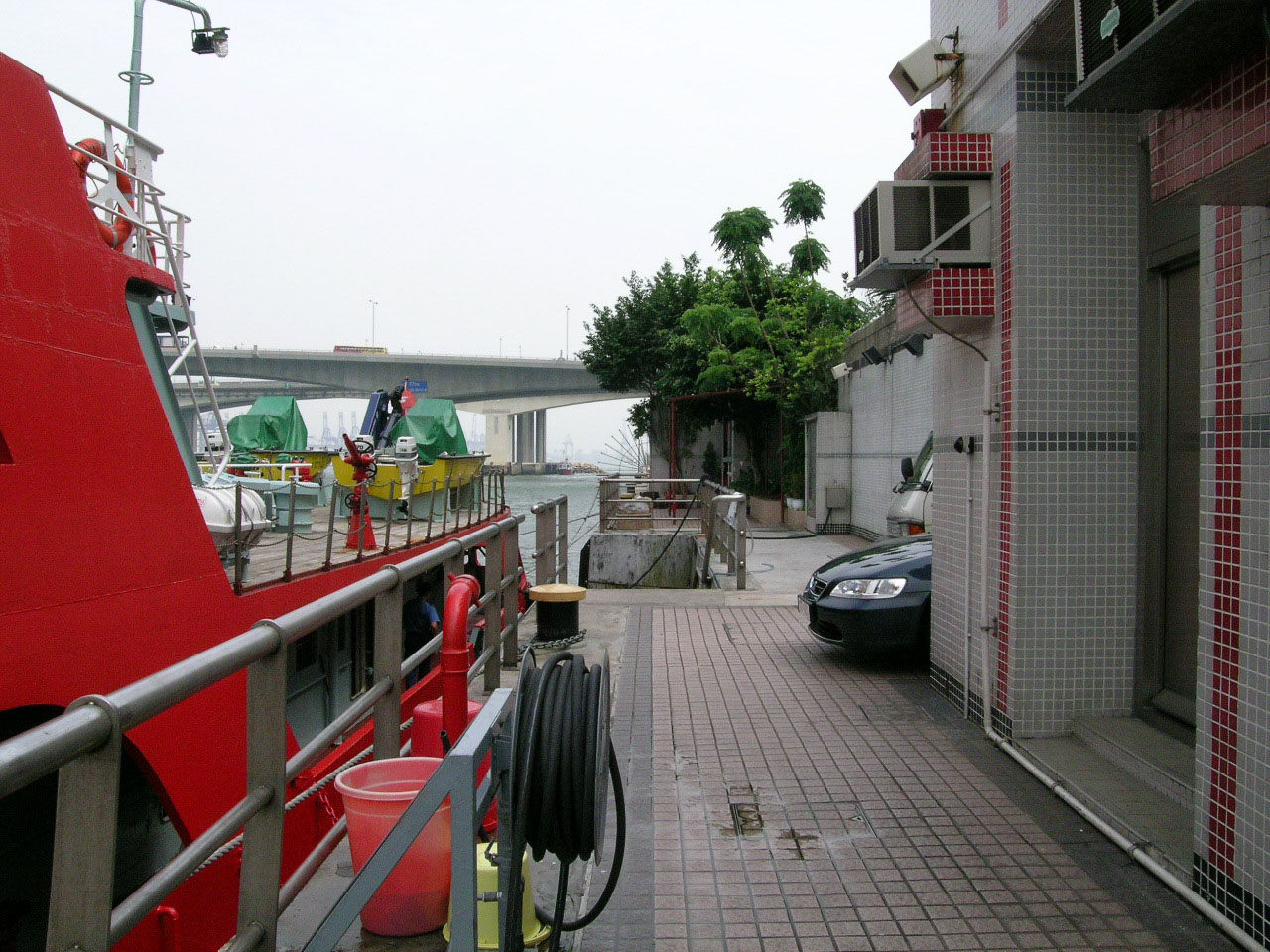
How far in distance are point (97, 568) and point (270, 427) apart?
14.5 m

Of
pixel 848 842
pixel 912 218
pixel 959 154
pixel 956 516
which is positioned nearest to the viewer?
pixel 848 842

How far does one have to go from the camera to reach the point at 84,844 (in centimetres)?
184

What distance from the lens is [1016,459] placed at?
5.57 m

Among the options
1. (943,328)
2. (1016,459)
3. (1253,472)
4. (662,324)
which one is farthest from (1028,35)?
(662,324)

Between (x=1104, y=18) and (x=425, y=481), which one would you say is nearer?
(x=1104, y=18)

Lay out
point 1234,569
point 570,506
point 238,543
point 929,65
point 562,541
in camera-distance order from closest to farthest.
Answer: point 1234,569 < point 238,543 < point 929,65 < point 562,541 < point 570,506

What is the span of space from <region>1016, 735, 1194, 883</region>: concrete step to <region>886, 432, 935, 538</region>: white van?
274 inches

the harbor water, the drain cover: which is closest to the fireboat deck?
the harbor water

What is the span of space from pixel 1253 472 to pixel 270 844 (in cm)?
336

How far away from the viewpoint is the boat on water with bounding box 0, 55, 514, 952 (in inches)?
171

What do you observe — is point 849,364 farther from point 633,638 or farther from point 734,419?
point 633,638

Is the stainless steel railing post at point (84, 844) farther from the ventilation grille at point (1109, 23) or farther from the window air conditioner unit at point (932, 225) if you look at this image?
the window air conditioner unit at point (932, 225)

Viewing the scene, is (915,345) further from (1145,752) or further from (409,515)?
(1145,752)

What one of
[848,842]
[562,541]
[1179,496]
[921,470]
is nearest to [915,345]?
[921,470]
